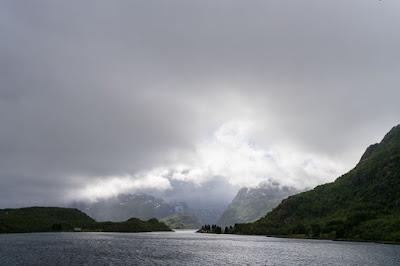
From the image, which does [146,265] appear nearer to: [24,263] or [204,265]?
[204,265]

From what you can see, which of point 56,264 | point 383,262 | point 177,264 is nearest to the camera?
point 56,264

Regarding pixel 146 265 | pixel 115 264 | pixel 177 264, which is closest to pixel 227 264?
pixel 177 264

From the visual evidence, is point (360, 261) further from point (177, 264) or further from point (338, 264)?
point (177, 264)

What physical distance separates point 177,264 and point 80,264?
39.2m

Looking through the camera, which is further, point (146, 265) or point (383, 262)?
point (383, 262)

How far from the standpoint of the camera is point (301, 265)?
17562 cm

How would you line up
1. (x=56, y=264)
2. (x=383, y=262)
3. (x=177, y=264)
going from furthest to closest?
1. (x=383, y=262)
2. (x=177, y=264)
3. (x=56, y=264)

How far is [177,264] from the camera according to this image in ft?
566

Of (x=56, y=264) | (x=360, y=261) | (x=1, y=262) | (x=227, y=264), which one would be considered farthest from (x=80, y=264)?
(x=360, y=261)

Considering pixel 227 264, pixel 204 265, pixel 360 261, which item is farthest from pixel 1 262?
pixel 360 261

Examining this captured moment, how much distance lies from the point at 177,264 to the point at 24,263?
60.5 metres

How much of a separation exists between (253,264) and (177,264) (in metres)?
33.7

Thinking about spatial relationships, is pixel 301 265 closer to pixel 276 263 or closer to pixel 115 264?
pixel 276 263

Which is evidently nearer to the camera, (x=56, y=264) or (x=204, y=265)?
(x=56, y=264)
